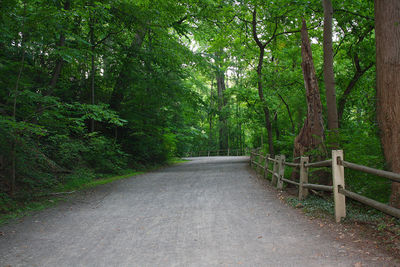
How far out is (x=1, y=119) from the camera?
7.03 m

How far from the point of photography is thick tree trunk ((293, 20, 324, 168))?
343 inches

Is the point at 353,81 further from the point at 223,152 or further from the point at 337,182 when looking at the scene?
the point at 223,152

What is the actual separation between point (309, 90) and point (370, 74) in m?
5.72

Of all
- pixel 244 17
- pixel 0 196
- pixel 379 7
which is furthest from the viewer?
pixel 244 17

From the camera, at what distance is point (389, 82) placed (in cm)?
544

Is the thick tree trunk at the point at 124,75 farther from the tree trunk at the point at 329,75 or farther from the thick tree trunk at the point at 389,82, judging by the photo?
the thick tree trunk at the point at 389,82

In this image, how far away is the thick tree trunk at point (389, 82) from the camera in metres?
5.36

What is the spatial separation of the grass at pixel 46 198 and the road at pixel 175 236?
42cm

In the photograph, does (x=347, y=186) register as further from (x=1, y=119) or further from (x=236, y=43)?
(x=236, y=43)

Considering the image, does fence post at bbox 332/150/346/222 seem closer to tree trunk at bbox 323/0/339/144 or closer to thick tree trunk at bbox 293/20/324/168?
thick tree trunk at bbox 293/20/324/168

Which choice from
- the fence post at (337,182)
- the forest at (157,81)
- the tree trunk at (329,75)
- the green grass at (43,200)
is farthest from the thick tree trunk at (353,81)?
the green grass at (43,200)

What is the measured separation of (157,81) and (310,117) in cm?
1016

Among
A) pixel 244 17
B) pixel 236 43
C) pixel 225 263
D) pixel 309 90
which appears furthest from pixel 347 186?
pixel 236 43

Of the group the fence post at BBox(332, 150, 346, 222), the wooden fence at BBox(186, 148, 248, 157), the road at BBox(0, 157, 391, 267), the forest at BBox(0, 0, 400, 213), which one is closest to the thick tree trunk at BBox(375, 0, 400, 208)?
the forest at BBox(0, 0, 400, 213)
